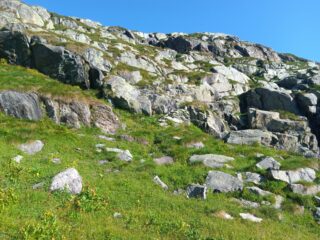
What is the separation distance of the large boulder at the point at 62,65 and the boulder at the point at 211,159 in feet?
73.1

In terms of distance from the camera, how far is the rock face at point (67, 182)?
18266mm

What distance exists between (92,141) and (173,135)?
9.23m

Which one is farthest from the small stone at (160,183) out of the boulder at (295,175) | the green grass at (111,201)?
the boulder at (295,175)

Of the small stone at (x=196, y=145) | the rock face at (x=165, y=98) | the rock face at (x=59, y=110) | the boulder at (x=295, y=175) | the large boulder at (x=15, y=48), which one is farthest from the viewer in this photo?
the large boulder at (x=15, y=48)

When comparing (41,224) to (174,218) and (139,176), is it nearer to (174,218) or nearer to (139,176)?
(174,218)

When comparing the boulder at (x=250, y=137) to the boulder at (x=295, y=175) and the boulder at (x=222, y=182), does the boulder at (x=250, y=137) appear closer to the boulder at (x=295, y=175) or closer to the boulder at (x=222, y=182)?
the boulder at (x=295, y=175)

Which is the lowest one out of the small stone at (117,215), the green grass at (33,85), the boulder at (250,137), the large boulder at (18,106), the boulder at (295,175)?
the small stone at (117,215)

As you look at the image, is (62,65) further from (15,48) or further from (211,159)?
(211,159)

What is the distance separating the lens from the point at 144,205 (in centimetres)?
1841

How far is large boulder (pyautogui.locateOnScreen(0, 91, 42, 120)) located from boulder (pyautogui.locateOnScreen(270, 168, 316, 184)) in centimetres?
2030

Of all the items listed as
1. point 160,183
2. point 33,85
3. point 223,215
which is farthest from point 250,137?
point 33,85

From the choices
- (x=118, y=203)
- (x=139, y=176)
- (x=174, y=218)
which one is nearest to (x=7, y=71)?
(x=139, y=176)

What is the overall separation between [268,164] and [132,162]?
9778mm

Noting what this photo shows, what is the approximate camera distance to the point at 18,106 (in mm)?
32031
